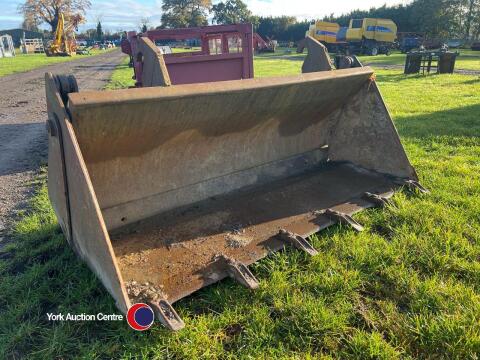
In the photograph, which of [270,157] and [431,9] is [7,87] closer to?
[270,157]

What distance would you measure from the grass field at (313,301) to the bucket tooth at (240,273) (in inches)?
3.7

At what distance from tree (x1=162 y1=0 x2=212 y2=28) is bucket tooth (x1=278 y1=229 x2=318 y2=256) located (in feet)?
205

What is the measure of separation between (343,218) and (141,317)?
158 centimetres

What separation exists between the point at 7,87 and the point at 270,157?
44.7 ft

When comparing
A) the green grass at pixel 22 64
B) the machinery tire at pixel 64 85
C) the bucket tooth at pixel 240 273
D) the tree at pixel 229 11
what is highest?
the tree at pixel 229 11

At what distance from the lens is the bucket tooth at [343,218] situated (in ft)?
9.04

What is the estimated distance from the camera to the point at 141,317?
1.85 metres

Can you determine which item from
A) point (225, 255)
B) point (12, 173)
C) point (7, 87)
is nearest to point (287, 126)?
point (225, 255)

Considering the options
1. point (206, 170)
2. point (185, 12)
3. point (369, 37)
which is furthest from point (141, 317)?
point (185, 12)

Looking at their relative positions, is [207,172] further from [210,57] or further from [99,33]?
[99,33]

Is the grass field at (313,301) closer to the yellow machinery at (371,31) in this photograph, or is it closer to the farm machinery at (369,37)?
the farm machinery at (369,37)

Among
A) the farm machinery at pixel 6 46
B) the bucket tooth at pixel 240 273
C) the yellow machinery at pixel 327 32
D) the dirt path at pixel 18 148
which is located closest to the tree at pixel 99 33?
the farm machinery at pixel 6 46

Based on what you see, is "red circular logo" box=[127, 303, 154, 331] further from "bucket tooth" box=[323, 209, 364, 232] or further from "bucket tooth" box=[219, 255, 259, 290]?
"bucket tooth" box=[323, 209, 364, 232]

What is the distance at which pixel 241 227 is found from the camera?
8.96 ft
